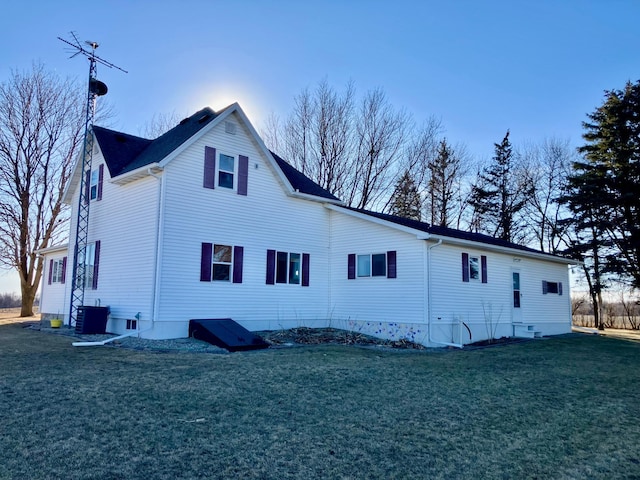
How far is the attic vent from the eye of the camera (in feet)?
45.0

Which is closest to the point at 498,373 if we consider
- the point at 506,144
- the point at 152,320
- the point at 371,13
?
the point at 152,320

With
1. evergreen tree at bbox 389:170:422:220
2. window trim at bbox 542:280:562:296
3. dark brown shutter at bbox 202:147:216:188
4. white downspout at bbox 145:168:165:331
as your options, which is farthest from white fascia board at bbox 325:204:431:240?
evergreen tree at bbox 389:170:422:220

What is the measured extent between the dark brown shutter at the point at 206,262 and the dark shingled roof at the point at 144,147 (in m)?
2.80

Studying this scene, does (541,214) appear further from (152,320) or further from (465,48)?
(152,320)

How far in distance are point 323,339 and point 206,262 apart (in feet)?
13.5

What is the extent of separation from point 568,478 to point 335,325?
11.8 m

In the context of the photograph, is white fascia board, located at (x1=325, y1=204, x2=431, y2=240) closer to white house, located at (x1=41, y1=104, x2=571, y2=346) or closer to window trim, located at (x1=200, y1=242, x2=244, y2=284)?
white house, located at (x1=41, y1=104, x2=571, y2=346)

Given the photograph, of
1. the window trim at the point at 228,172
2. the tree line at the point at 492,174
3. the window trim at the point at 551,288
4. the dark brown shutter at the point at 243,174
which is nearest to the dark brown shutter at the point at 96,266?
the window trim at the point at 228,172

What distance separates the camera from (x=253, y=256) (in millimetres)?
14047

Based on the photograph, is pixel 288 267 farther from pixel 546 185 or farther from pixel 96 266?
pixel 546 185

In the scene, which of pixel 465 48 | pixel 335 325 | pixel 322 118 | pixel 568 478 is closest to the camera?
pixel 568 478

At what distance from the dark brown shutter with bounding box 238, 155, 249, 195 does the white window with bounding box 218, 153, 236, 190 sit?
0.20m

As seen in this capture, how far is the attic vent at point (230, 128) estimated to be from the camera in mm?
13727

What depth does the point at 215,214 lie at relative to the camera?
13.3 meters
